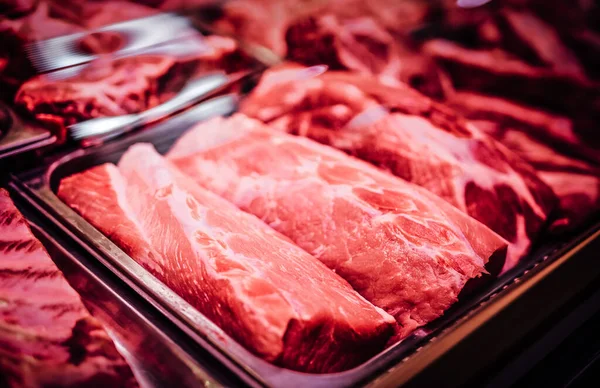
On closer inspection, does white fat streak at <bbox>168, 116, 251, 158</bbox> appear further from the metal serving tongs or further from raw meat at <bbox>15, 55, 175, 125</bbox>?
raw meat at <bbox>15, 55, 175, 125</bbox>

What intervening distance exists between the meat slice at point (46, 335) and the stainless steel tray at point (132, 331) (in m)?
0.09

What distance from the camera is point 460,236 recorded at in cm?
165

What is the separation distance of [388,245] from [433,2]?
2.87 metres

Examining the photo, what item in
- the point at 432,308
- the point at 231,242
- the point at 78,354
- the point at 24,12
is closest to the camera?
the point at 78,354

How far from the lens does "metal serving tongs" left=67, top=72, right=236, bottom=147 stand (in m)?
2.09

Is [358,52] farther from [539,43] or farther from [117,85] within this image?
[117,85]

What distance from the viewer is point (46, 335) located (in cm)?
115

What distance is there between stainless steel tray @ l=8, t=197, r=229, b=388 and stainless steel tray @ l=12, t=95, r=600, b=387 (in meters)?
0.05

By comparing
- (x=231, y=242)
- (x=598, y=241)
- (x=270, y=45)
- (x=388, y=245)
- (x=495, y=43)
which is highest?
(x=495, y=43)

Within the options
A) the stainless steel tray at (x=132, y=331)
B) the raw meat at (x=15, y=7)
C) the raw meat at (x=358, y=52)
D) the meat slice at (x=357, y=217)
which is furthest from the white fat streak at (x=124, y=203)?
the raw meat at (x=358, y=52)

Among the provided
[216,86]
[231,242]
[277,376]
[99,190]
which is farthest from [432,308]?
[216,86]

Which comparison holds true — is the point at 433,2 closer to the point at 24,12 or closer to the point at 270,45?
the point at 270,45

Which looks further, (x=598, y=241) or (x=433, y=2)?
(x=433, y=2)

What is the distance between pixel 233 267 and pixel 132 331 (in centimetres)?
33
